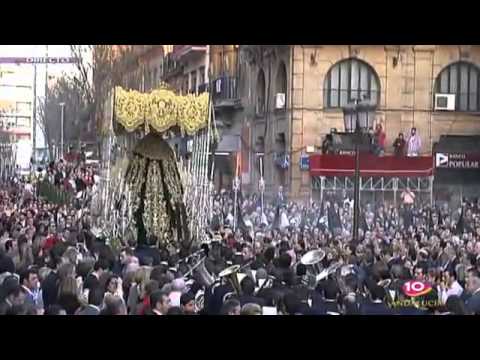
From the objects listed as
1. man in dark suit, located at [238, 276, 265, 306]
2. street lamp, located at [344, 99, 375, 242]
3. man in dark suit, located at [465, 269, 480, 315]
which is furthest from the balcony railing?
man in dark suit, located at [465, 269, 480, 315]

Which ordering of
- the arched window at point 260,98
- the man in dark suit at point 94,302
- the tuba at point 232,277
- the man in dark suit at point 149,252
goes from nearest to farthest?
1. the man in dark suit at point 94,302
2. the tuba at point 232,277
3. the man in dark suit at point 149,252
4. the arched window at point 260,98

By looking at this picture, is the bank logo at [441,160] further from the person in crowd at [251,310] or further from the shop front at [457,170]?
the person in crowd at [251,310]

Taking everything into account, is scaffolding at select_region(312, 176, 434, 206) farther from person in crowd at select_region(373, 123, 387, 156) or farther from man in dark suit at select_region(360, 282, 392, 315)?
man in dark suit at select_region(360, 282, 392, 315)

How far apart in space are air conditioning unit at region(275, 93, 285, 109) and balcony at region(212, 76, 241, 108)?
0.34 m

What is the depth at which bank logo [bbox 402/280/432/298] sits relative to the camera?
33.7 ft

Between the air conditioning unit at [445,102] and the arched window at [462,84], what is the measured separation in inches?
1.2

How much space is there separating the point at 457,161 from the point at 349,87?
1.13m

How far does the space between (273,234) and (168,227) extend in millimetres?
908

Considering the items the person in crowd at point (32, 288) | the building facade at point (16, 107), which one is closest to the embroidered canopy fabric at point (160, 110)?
the building facade at point (16, 107)

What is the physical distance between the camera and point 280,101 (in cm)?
1051

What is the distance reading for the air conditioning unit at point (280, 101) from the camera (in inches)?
413
